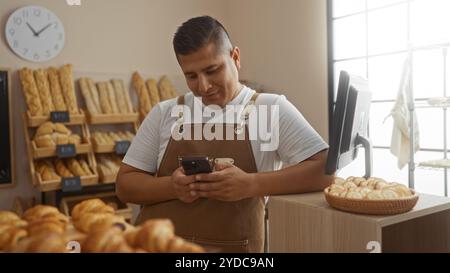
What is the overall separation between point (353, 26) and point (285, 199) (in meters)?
2.81

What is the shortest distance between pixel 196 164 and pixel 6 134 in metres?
2.72

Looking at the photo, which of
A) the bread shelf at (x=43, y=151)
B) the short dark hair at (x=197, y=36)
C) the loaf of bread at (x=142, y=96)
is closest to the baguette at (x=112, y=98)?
the loaf of bread at (x=142, y=96)

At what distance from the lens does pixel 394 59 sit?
3.34 meters

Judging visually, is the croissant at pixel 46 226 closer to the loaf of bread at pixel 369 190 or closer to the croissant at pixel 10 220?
the croissant at pixel 10 220

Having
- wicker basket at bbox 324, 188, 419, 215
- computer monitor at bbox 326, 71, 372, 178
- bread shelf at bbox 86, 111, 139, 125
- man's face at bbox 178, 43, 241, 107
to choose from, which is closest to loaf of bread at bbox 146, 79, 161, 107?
bread shelf at bbox 86, 111, 139, 125

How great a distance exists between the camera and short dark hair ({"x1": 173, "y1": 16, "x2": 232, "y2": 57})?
4.58 ft

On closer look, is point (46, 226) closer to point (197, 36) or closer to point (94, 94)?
point (197, 36)

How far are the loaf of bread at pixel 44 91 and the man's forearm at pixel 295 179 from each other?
2.51 meters

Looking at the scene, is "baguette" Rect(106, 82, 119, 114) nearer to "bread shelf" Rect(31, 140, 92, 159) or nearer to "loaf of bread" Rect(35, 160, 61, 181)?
"bread shelf" Rect(31, 140, 92, 159)

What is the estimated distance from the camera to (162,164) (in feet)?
5.20

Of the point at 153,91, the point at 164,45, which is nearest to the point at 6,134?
the point at 153,91

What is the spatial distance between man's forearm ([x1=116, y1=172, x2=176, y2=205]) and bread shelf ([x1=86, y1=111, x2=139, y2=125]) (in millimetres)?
2052

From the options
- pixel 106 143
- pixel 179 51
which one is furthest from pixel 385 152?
pixel 179 51
